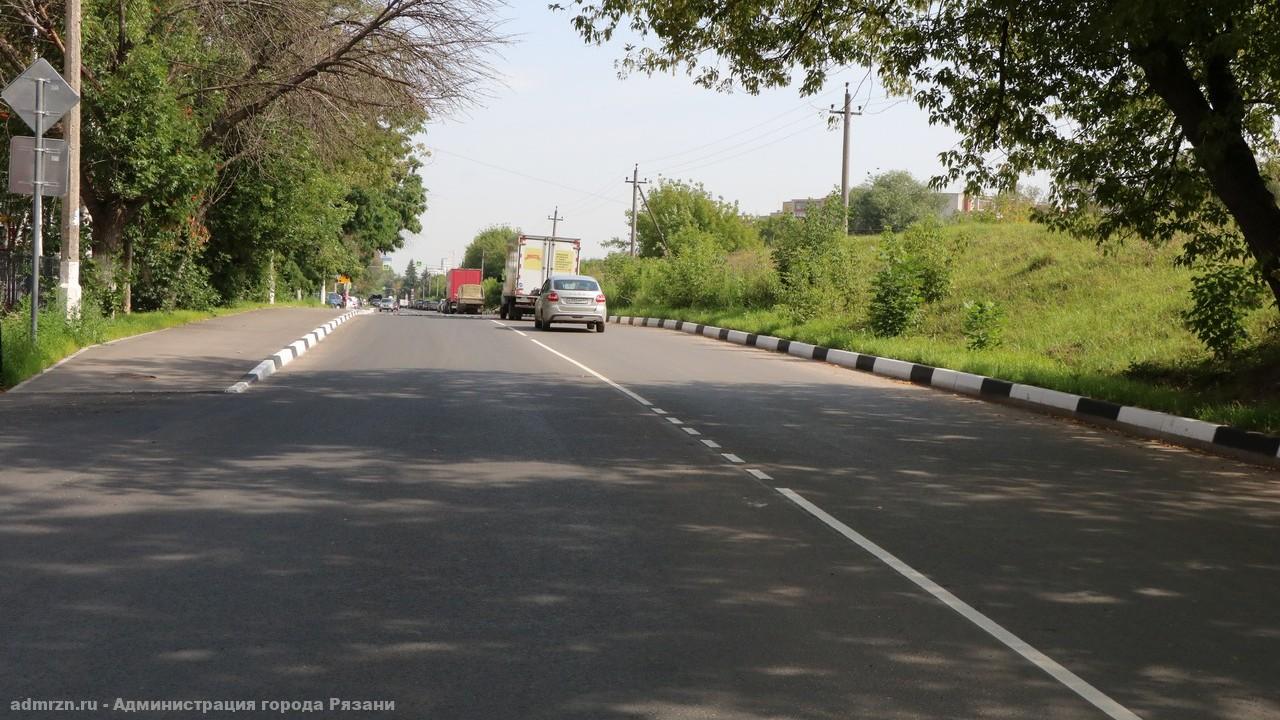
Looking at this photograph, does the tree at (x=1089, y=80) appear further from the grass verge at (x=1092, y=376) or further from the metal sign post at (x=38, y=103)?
the metal sign post at (x=38, y=103)

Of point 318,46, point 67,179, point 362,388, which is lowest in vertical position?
point 362,388

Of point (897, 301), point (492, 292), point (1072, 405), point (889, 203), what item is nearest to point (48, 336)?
point (1072, 405)

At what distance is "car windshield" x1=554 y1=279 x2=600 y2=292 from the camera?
3012cm

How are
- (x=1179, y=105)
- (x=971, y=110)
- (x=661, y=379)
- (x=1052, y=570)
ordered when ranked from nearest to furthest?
(x=1052, y=570)
(x=1179, y=105)
(x=971, y=110)
(x=661, y=379)

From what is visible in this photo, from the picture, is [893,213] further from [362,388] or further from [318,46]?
[362,388]

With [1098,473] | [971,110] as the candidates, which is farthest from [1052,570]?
[971,110]

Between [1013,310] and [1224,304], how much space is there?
1153 cm

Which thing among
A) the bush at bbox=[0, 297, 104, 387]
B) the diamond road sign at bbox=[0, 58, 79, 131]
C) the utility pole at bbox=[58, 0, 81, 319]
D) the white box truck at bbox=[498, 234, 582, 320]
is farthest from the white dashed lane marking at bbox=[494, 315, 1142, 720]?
the white box truck at bbox=[498, 234, 582, 320]

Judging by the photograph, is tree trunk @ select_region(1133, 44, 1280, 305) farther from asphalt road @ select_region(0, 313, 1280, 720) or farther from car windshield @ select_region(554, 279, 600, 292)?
car windshield @ select_region(554, 279, 600, 292)

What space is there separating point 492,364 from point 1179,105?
10.4 metres

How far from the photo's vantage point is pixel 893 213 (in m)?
91.8

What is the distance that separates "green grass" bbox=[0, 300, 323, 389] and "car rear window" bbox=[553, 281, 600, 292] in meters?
10.6

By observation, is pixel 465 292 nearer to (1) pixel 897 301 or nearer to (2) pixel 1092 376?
(1) pixel 897 301

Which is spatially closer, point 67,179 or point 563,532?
point 563,532
